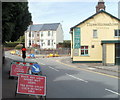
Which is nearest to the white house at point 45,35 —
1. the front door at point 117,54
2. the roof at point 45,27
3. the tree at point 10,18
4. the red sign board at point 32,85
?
the roof at point 45,27

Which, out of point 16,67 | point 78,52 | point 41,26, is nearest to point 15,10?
point 16,67

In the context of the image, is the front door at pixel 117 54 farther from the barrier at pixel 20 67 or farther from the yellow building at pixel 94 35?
the barrier at pixel 20 67

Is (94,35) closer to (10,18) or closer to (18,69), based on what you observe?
(10,18)

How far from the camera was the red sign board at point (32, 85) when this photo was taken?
25.5ft

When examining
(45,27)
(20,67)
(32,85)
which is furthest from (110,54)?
(45,27)

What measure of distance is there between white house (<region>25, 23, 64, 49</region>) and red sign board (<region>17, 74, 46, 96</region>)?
5714 cm

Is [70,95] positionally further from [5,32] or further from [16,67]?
[5,32]

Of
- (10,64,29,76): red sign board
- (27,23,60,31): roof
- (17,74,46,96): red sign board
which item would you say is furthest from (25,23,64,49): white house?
(17,74,46,96): red sign board

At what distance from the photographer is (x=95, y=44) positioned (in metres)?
30.2

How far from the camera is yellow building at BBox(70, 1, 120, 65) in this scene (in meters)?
30.0

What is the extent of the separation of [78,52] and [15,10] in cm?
1778

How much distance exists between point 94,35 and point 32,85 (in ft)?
78.9

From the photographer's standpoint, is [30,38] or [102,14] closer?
[102,14]

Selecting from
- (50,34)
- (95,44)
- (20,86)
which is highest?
(50,34)
